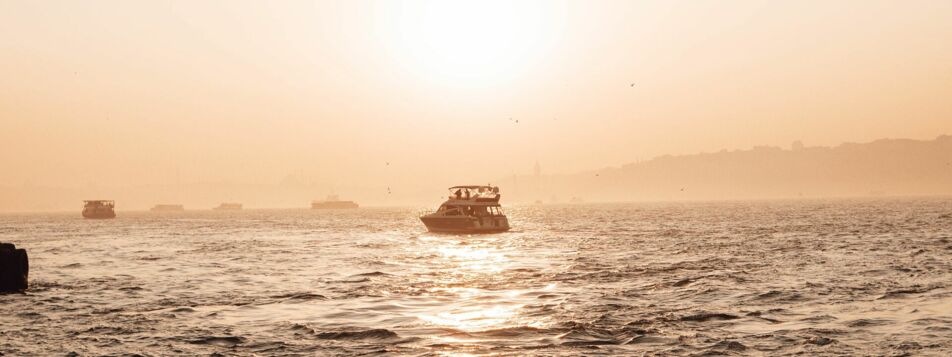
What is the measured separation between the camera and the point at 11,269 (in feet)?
110

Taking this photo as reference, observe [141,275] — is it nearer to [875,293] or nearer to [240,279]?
[240,279]

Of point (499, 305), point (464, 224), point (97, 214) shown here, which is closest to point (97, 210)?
point (97, 214)

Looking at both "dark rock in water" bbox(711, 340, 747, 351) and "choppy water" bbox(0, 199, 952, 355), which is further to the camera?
"choppy water" bbox(0, 199, 952, 355)

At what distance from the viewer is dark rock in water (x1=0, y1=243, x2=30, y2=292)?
33.3 metres

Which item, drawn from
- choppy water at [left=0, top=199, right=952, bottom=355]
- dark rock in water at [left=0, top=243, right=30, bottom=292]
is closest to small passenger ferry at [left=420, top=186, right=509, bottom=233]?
choppy water at [left=0, top=199, right=952, bottom=355]

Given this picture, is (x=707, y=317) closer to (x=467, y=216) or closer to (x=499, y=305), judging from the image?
(x=499, y=305)

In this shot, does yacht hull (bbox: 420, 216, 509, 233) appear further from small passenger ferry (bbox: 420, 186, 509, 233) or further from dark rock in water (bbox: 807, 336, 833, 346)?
dark rock in water (bbox: 807, 336, 833, 346)

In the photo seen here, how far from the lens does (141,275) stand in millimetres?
42406

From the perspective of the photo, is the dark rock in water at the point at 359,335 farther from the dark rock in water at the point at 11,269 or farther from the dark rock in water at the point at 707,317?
the dark rock in water at the point at 11,269

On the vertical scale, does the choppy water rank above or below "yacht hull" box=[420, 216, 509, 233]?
below

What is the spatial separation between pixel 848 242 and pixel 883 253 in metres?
12.5

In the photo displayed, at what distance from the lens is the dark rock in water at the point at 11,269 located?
33.3 meters

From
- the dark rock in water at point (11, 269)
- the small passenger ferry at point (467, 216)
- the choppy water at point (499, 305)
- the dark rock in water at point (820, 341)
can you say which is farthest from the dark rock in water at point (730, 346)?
the small passenger ferry at point (467, 216)

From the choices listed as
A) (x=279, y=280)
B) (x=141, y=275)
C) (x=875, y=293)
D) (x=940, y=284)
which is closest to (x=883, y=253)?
(x=940, y=284)
